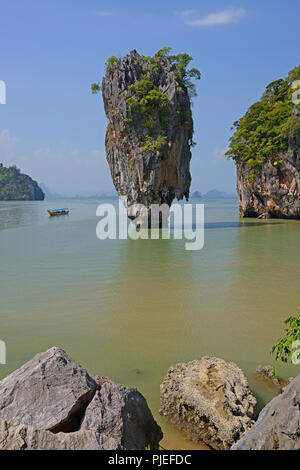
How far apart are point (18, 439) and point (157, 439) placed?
5.84ft

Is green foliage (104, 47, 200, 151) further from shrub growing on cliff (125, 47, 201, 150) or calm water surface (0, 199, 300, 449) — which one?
calm water surface (0, 199, 300, 449)

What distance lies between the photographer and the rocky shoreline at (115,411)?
2.81 m

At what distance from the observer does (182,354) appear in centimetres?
627

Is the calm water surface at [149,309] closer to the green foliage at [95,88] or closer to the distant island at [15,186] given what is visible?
the green foliage at [95,88]

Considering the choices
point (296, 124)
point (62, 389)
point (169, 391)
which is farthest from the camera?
point (296, 124)

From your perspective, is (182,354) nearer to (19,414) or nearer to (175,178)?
(19,414)

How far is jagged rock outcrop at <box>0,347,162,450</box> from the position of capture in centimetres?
325

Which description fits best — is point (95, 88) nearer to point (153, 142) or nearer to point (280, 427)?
point (153, 142)

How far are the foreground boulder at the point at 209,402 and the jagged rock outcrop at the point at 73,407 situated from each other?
1.39 ft

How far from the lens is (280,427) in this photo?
99.1 inches

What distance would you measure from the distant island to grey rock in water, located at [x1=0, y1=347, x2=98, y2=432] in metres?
122

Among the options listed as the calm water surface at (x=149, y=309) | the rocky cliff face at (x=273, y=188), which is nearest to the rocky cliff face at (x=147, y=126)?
the rocky cliff face at (x=273, y=188)

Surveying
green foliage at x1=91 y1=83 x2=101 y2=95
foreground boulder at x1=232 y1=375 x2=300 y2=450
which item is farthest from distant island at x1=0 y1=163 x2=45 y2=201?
foreground boulder at x1=232 y1=375 x2=300 y2=450

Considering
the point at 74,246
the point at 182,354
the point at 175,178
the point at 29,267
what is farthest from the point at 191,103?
the point at 182,354
